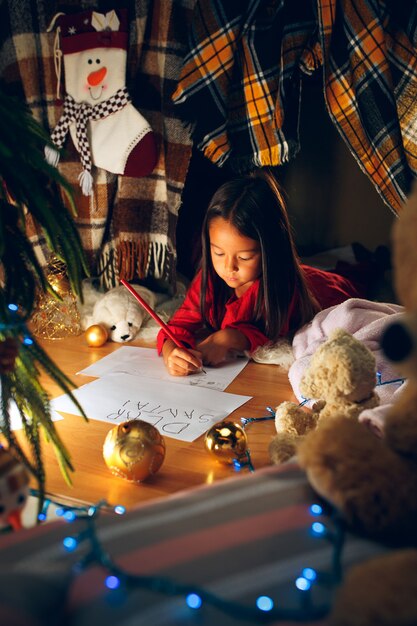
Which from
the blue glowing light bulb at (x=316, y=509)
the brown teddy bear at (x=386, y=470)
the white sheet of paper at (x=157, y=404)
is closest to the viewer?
the brown teddy bear at (x=386, y=470)

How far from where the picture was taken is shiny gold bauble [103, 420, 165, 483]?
0.88 meters

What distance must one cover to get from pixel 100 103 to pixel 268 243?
0.63 meters

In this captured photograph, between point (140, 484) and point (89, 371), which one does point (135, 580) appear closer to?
point (140, 484)

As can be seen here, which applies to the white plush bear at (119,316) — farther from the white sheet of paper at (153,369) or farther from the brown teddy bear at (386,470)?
the brown teddy bear at (386,470)

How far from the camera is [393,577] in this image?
0.47 m

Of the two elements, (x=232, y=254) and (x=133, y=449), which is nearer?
(x=133, y=449)

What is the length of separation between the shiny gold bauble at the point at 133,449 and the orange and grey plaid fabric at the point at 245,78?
878mm

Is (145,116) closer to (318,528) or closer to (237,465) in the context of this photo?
(237,465)

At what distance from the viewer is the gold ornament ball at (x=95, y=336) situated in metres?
1.49

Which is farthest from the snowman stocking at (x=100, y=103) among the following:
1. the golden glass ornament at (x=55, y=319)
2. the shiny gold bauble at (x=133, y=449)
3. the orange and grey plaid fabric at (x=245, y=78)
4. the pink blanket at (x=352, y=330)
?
the shiny gold bauble at (x=133, y=449)

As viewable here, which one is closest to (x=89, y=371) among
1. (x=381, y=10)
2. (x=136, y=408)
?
(x=136, y=408)

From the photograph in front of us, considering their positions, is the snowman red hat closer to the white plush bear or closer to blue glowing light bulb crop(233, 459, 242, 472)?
the white plush bear

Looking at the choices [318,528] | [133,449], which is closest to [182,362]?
[133,449]

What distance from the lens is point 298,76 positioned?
5.08ft
